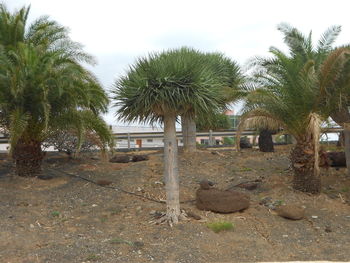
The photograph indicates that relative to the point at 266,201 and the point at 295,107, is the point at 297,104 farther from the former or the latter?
the point at 266,201

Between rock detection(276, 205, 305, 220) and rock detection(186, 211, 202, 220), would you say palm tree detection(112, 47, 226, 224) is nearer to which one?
rock detection(186, 211, 202, 220)

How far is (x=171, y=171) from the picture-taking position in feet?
26.2

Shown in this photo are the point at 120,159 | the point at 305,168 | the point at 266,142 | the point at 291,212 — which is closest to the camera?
the point at 291,212

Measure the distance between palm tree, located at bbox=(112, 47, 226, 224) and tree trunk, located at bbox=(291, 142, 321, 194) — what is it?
10.1 feet

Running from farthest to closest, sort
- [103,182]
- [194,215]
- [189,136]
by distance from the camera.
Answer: [189,136], [103,182], [194,215]

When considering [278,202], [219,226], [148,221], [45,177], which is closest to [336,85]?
[278,202]

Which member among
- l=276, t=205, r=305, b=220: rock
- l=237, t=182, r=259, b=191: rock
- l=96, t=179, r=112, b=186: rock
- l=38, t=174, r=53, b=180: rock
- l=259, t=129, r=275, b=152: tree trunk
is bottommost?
l=276, t=205, r=305, b=220: rock

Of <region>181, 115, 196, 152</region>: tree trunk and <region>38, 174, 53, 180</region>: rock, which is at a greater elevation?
<region>181, 115, 196, 152</region>: tree trunk

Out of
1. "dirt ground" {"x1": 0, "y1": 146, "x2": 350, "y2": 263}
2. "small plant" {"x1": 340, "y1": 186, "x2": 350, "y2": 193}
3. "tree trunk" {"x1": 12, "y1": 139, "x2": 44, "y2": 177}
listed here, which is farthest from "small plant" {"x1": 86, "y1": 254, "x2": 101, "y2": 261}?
"small plant" {"x1": 340, "y1": 186, "x2": 350, "y2": 193}

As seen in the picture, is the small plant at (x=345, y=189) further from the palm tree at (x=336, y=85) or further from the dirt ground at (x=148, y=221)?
the palm tree at (x=336, y=85)

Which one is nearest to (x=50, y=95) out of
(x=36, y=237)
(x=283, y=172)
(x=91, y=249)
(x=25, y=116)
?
(x=25, y=116)

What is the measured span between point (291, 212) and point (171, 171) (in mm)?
2778

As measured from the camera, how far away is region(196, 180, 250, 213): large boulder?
863cm

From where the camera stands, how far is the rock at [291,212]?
857 centimetres
